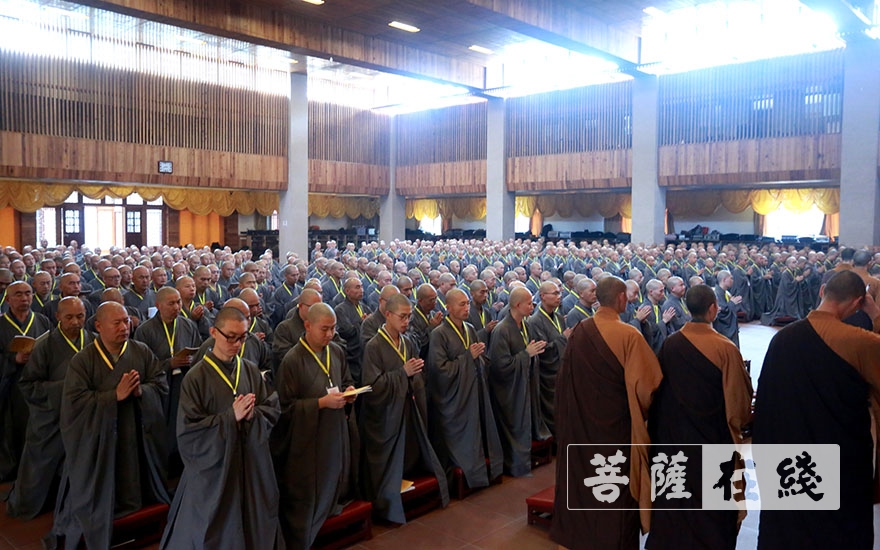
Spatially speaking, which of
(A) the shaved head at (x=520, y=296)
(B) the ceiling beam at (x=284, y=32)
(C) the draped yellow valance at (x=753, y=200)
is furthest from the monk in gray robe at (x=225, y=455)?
(C) the draped yellow valance at (x=753, y=200)

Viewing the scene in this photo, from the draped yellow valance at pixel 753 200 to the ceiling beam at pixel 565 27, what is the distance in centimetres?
786

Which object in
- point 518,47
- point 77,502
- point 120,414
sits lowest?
point 77,502

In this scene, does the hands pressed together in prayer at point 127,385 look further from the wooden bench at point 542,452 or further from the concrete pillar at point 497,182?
the concrete pillar at point 497,182

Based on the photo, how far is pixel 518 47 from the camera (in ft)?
61.3

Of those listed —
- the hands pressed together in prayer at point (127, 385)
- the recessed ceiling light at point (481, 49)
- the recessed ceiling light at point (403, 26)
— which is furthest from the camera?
the recessed ceiling light at point (481, 49)

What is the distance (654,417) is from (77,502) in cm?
375

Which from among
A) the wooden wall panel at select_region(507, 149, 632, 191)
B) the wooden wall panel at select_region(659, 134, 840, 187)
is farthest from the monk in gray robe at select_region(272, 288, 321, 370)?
the wooden wall panel at select_region(507, 149, 632, 191)

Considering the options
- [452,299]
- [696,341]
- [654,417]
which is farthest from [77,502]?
[696,341]

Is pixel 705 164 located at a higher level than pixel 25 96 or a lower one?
lower

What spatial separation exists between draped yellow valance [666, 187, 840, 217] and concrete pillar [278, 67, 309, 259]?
43.4ft

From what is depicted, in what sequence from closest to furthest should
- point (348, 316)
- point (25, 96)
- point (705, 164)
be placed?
point (348, 316), point (25, 96), point (705, 164)

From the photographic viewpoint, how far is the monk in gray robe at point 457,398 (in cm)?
566

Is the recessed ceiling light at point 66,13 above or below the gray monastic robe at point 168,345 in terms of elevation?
above

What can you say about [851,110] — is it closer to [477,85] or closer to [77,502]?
[477,85]
